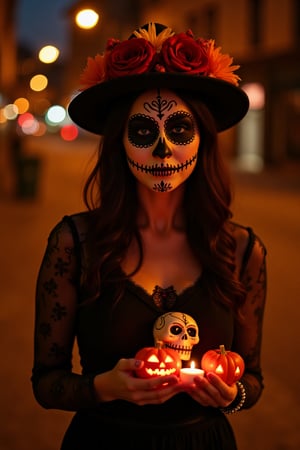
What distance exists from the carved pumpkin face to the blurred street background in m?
0.96

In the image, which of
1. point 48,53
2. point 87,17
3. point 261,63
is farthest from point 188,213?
point 261,63

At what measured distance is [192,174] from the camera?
2.38 meters

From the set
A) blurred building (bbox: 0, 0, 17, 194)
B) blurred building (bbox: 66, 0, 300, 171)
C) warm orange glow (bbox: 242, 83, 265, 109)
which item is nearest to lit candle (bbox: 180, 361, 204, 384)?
blurred building (bbox: 0, 0, 17, 194)

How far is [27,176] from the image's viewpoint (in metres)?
18.0

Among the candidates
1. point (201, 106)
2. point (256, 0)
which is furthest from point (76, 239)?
point (256, 0)

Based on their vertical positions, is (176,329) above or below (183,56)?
below

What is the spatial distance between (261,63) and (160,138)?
1053 inches

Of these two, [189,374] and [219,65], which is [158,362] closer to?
[189,374]

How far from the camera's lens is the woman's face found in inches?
85.7

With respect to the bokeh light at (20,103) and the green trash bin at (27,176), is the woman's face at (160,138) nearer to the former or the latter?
the green trash bin at (27,176)

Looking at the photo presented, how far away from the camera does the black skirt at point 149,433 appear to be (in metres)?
2.04

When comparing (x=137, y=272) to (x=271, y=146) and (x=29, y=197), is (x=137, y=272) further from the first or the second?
(x=271, y=146)

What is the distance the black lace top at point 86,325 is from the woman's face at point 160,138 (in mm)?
282

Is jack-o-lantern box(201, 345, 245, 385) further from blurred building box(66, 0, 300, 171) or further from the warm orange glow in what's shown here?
the warm orange glow
